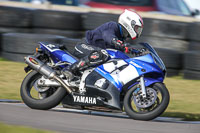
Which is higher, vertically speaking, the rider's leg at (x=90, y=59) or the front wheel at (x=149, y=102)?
the rider's leg at (x=90, y=59)

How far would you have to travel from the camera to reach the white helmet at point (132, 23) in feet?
20.5

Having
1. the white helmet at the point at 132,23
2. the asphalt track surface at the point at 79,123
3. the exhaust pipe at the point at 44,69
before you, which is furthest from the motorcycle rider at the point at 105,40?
the asphalt track surface at the point at 79,123

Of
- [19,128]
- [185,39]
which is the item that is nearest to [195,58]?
[185,39]

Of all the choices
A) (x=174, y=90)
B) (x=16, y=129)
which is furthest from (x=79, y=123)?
(x=174, y=90)

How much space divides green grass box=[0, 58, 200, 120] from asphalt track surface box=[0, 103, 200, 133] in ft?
4.31

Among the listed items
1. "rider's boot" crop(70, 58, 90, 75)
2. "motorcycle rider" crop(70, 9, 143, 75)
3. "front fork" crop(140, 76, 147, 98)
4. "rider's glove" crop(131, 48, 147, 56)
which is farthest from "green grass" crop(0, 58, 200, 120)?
"rider's boot" crop(70, 58, 90, 75)

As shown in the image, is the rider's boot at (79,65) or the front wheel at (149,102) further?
the rider's boot at (79,65)

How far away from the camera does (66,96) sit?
6297 mm

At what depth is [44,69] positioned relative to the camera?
6340mm

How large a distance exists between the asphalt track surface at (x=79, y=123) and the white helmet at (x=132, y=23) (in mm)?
1232

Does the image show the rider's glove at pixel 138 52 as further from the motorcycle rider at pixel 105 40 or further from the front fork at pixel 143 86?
the front fork at pixel 143 86

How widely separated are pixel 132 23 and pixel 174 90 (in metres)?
3.22

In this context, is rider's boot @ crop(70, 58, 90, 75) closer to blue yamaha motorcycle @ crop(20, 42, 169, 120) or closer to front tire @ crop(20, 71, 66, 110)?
blue yamaha motorcycle @ crop(20, 42, 169, 120)

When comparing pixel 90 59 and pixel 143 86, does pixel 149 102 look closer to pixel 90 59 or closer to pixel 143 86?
pixel 143 86
